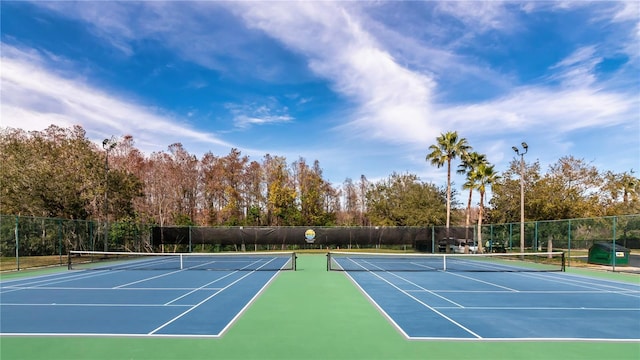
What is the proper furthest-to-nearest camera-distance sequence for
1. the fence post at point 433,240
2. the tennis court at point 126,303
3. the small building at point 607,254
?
the fence post at point 433,240
the small building at point 607,254
the tennis court at point 126,303

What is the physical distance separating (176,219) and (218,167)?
789cm

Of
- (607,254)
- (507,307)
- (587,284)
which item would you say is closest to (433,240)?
(607,254)

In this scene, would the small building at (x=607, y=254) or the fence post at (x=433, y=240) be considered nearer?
the small building at (x=607, y=254)

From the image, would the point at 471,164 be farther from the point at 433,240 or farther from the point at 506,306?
the point at 506,306

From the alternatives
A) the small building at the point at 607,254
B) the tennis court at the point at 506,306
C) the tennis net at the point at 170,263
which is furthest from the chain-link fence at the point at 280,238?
the tennis court at the point at 506,306

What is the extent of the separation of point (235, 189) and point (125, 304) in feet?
123

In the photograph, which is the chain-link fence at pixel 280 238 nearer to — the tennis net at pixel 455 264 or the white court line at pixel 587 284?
the tennis net at pixel 455 264

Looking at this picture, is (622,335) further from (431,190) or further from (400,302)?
(431,190)

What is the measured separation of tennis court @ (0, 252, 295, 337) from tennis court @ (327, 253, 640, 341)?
3.55 meters

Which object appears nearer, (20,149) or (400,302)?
(400,302)

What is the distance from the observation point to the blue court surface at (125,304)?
7243mm

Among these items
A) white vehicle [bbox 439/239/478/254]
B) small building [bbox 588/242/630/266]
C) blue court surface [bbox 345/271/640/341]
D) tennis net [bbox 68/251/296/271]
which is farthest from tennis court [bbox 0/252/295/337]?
white vehicle [bbox 439/239/478/254]

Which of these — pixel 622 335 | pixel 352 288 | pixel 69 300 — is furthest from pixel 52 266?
pixel 622 335

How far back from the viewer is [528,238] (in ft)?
89.7
